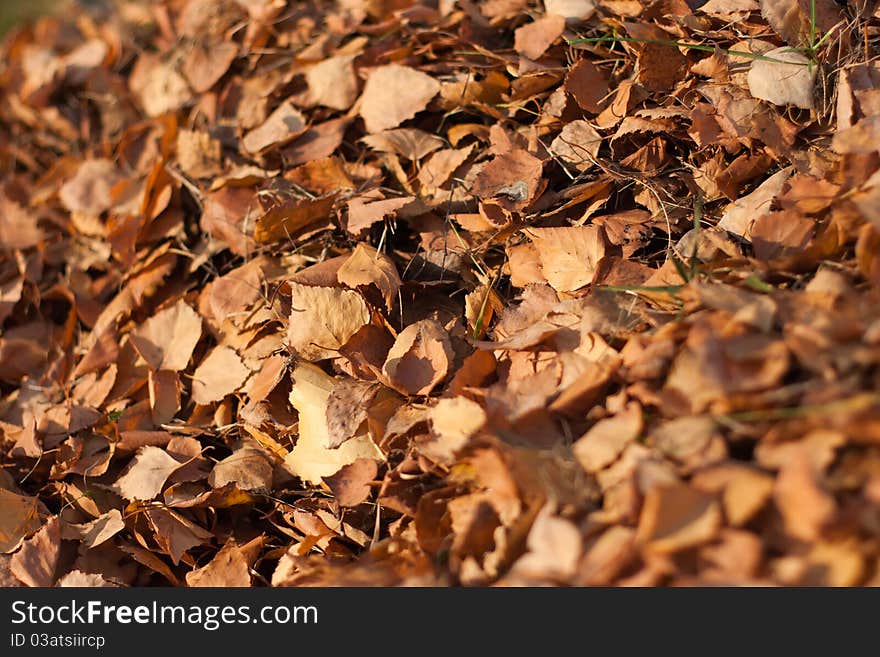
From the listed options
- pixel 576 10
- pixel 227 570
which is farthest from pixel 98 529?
pixel 576 10

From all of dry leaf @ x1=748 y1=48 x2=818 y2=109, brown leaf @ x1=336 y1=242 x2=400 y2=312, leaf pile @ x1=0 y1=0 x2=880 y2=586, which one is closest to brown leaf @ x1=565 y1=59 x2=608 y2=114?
leaf pile @ x1=0 y1=0 x2=880 y2=586

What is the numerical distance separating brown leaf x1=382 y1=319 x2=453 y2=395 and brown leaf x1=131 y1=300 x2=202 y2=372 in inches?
15.5

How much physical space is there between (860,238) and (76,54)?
67.8 inches

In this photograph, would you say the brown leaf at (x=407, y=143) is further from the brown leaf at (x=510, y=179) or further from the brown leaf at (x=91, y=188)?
the brown leaf at (x=91, y=188)

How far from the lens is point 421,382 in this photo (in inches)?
43.4

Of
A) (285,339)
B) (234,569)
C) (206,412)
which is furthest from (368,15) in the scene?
(234,569)

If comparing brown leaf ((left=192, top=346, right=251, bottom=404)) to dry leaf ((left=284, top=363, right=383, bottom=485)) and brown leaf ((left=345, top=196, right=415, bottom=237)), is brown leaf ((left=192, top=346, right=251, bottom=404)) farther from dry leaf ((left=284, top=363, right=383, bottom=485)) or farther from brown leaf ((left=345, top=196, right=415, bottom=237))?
brown leaf ((left=345, top=196, right=415, bottom=237))

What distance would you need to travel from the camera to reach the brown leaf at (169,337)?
1.34 metres

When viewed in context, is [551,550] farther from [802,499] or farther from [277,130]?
[277,130]

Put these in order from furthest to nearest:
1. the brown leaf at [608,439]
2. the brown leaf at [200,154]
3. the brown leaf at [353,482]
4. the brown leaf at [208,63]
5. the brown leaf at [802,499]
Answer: the brown leaf at [208,63]
the brown leaf at [200,154]
the brown leaf at [353,482]
the brown leaf at [608,439]
the brown leaf at [802,499]

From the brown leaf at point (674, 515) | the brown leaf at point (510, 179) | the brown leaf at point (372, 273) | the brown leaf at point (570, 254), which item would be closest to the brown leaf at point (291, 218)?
the brown leaf at point (372, 273)

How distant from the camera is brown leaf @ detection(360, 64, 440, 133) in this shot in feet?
4.62

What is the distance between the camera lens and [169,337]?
1367 mm

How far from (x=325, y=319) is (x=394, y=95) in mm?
474
